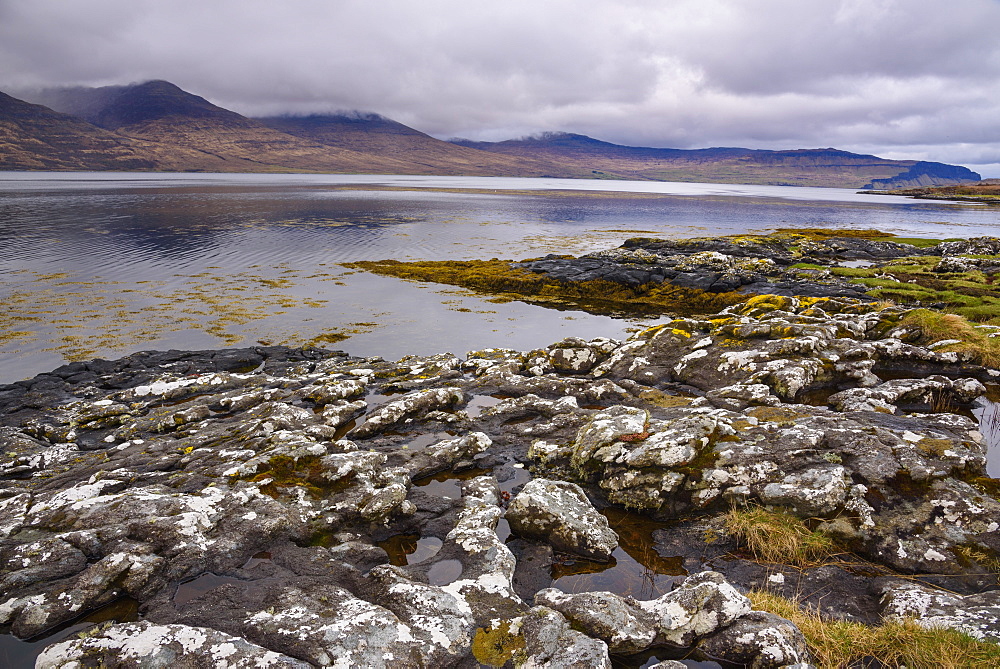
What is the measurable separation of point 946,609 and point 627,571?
462 cm

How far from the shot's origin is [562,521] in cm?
978

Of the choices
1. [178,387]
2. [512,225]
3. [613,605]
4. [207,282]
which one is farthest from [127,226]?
[613,605]

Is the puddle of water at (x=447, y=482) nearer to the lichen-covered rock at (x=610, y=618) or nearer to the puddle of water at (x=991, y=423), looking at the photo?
the lichen-covered rock at (x=610, y=618)

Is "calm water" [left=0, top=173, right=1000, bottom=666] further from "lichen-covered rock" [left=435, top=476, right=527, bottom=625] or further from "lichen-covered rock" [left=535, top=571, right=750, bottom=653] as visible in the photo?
"lichen-covered rock" [left=435, top=476, right=527, bottom=625]

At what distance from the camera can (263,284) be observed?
40.3 metres

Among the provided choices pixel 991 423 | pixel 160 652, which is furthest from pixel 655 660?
pixel 991 423

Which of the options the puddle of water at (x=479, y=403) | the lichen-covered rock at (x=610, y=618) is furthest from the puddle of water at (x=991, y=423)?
the puddle of water at (x=479, y=403)

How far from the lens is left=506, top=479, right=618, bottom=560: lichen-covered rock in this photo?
9609 mm

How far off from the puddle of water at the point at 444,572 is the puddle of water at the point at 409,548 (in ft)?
1.92

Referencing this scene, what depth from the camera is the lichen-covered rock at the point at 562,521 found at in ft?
31.5

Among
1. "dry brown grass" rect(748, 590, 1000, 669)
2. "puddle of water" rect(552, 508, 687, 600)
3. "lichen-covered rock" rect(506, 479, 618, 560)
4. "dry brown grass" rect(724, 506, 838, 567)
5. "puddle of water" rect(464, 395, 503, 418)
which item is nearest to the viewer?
"dry brown grass" rect(748, 590, 1000, 669)

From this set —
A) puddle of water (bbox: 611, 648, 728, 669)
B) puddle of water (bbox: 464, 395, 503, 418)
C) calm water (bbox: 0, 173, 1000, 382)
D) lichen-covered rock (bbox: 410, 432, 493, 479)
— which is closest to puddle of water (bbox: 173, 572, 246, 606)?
lichen-covered rock (bbox: 410, 432, 493, 479)

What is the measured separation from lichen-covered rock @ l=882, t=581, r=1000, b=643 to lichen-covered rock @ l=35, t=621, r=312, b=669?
8563mm

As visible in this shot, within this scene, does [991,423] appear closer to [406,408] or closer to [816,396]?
[816,396]
